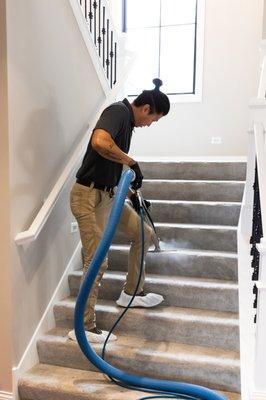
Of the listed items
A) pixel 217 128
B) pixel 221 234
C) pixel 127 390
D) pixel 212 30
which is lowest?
pixel 127 390

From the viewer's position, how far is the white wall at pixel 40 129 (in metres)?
2.19

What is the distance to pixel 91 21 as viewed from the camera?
3.25 m

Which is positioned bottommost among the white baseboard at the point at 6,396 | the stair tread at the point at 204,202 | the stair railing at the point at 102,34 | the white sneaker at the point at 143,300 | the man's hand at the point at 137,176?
the white baseboard at the point at 6,396

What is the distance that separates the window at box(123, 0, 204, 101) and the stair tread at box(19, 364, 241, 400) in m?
3.87

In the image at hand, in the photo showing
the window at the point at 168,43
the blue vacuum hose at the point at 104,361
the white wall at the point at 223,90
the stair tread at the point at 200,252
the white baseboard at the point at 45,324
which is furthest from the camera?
the window at the point at 168,43

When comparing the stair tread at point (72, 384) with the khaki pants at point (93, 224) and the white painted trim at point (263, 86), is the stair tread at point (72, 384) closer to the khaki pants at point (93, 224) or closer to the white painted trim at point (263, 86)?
the khaki pants at point (93, 224)

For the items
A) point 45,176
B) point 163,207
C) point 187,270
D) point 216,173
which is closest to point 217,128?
point 216,173

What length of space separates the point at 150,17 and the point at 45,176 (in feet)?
Result: 12.5

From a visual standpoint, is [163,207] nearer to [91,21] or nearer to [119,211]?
[119,211]

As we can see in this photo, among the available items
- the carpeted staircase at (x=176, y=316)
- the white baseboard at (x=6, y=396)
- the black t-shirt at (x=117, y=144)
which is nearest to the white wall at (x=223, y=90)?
the carpeted staircase at (x=176, y=316)

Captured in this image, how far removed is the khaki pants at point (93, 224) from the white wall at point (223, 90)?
9.58ft

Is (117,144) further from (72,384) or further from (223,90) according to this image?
(223,90)

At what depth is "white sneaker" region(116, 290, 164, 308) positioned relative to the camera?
2.48 m

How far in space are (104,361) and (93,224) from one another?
763mm
